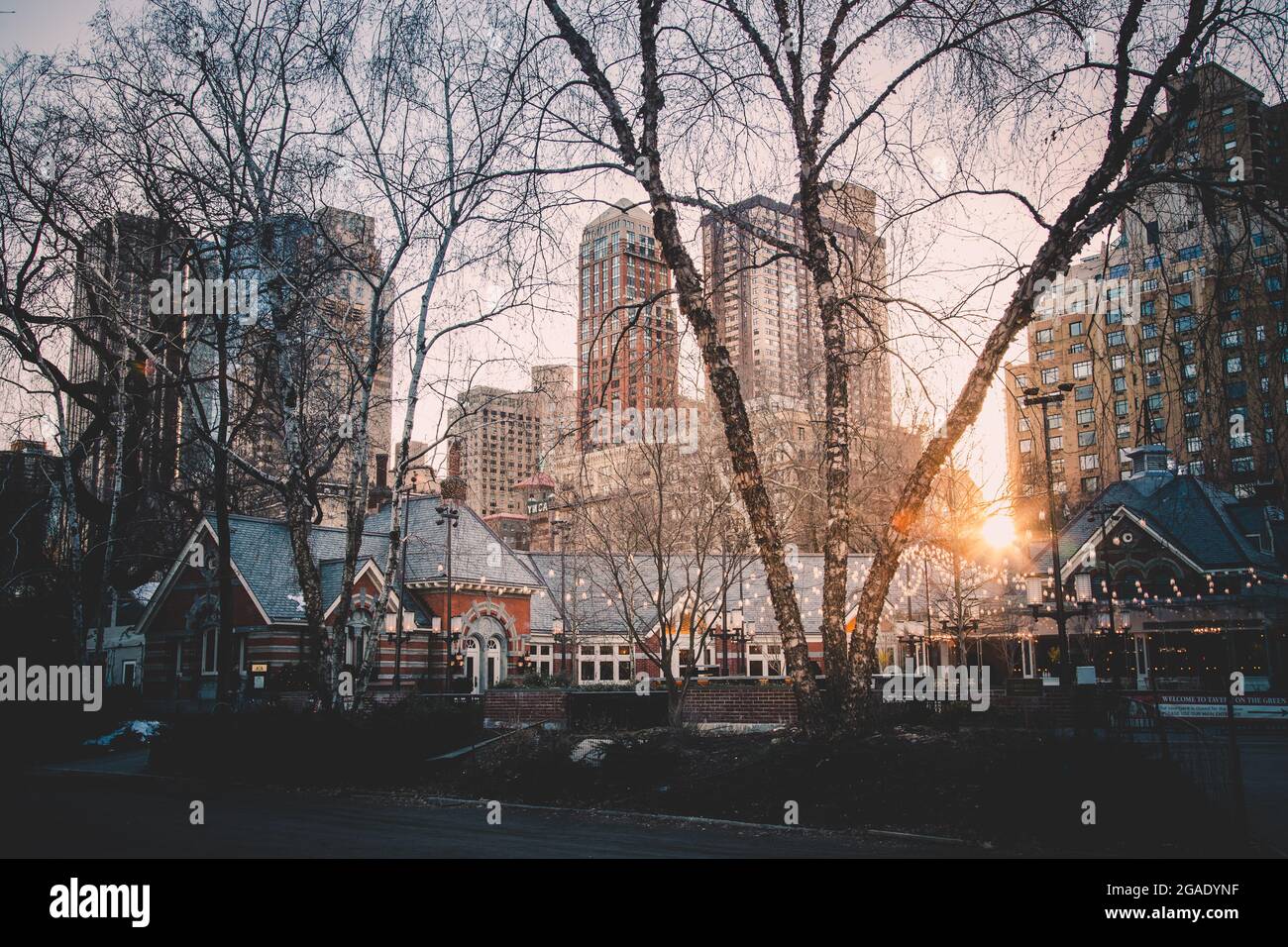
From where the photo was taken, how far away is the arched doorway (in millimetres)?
43781

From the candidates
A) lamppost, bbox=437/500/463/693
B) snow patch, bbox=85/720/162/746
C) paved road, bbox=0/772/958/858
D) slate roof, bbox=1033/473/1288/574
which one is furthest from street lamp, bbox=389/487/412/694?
slate roof, bbox=1033/473/1288/574

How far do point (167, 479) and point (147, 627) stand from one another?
46.0 feet

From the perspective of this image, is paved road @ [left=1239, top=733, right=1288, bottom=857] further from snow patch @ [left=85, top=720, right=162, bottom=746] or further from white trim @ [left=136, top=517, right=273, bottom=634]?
white trim @ [left=136, top=517, right=273, bottom=634]

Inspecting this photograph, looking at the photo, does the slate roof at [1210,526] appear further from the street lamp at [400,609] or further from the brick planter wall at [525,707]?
the street lamp at [400,609]

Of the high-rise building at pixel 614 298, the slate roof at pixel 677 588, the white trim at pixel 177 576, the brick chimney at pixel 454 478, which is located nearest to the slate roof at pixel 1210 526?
the slate roof at pixel 677 588

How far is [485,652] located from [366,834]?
32881 mm

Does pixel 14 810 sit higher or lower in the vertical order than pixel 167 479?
lower

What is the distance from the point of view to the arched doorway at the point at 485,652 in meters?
43.8

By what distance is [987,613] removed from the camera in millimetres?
43750

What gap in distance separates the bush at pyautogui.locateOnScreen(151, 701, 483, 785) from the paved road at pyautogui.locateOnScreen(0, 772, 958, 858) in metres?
1.35

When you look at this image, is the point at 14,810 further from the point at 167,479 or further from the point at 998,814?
the point at 167,479

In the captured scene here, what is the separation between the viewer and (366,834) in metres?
11.9
